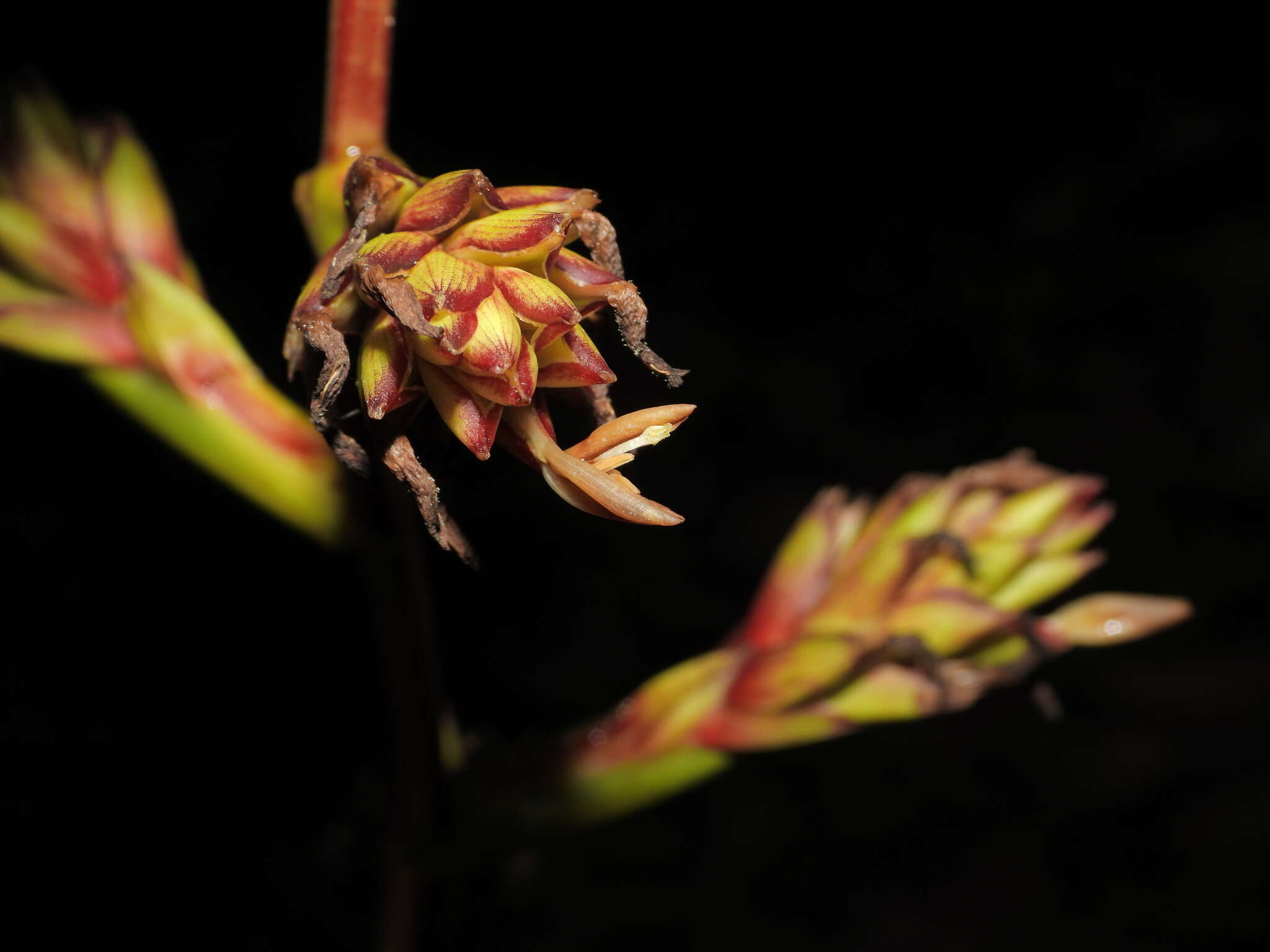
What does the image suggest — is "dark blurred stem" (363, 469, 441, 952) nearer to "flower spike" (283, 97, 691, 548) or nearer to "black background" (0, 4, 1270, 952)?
"flower spike" (283, 97, 691, 548)

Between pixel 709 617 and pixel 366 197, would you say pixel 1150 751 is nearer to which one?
pixel 709 617

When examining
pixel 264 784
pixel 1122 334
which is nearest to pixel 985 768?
pixel 1122 334

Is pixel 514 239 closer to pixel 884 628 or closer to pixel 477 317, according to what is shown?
pixel 477 317

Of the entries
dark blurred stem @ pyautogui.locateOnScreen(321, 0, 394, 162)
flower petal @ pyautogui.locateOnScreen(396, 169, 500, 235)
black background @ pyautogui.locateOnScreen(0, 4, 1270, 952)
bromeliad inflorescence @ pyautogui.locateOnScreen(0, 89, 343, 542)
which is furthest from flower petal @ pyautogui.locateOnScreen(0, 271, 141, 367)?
black background @ pyautogui.locateOnScreen(0, 4, 1270, 952)

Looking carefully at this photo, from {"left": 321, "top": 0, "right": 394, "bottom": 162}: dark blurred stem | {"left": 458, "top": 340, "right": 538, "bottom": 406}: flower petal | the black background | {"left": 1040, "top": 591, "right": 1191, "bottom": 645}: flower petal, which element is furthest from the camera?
the black background

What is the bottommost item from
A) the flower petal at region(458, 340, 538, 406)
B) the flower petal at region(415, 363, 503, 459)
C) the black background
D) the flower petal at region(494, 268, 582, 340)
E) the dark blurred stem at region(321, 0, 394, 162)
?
the black background

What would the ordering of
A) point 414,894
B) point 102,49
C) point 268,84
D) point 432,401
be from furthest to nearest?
point 268,84 → point 102,49 → point 414,894 → point 432,401
